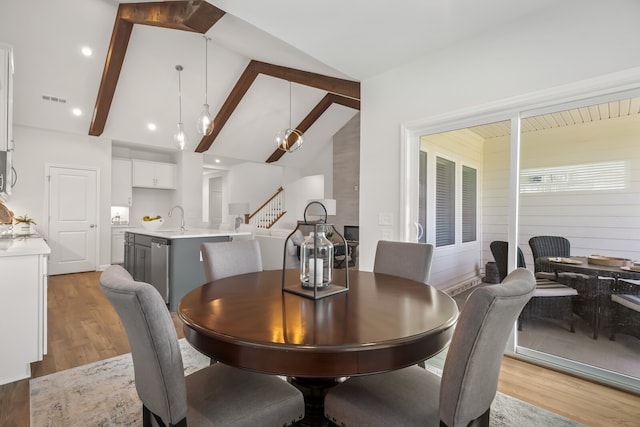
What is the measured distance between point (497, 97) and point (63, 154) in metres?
7.11

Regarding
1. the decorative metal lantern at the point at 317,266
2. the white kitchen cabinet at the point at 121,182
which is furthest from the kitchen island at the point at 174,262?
the white kitchen cabinet at the point at 121,182

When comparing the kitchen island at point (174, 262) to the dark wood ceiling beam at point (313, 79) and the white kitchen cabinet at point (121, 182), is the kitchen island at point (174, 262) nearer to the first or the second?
the dark wood ceiling beam at point (313, 79)

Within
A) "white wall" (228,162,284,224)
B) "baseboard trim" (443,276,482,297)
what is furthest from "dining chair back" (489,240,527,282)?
"white wall" (228,162,284,224)

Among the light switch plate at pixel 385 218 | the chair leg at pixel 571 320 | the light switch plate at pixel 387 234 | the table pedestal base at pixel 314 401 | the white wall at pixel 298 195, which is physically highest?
the white wall at pixel 298 195

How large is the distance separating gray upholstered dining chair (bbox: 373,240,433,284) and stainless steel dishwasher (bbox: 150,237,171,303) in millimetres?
2691

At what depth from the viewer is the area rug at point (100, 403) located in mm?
1778

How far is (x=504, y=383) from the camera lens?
7.20 ft

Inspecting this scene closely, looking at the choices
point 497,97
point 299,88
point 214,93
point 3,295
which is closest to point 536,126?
point 497,97

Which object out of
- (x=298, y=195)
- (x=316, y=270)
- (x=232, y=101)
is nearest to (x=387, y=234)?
(x=316, y=270)

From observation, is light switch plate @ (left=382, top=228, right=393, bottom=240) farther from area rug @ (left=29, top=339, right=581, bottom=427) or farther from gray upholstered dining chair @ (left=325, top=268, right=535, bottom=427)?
gray upholstered dining chair @ (left=325, top=268, right=535, bottom=427)

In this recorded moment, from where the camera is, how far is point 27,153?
5676 millimetres

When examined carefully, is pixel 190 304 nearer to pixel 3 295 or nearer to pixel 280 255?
pixel 3 295

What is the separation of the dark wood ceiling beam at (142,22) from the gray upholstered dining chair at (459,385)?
12.5ft

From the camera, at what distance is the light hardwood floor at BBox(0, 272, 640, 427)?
1850 millimetres
